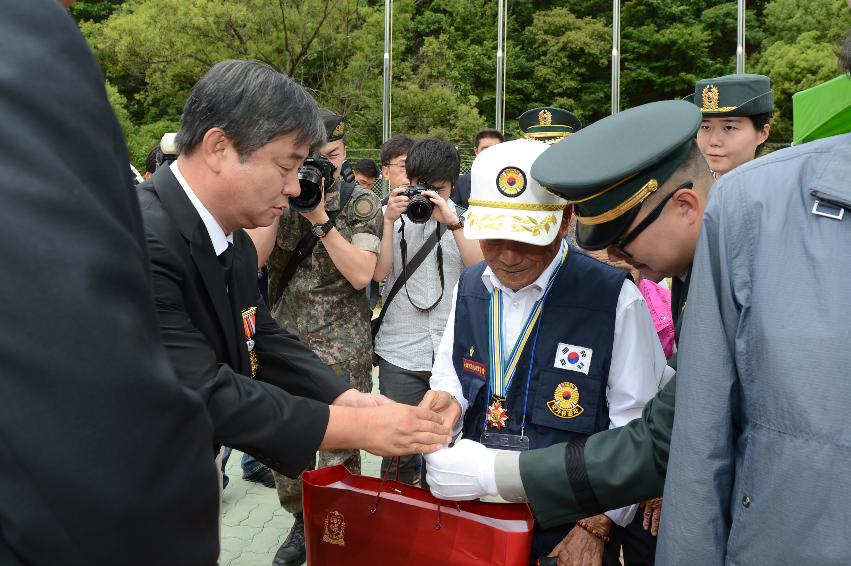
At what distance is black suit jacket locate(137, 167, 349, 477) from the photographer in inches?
72.1

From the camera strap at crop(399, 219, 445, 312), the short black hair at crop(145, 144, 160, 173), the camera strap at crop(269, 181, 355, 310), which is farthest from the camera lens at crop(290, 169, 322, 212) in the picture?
the short black hair at crop(145, 144, 160, 173)

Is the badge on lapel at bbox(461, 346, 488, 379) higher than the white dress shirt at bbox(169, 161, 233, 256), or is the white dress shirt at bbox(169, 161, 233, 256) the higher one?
the white dress shirt at bbox(169, 161, 233, 256)

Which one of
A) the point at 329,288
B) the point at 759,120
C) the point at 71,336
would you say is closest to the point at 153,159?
the point at 329,288

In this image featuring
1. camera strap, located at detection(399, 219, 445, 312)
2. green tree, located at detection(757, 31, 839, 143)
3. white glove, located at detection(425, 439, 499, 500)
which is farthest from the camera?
green tree, located at detection(757, 31, 839, 143)

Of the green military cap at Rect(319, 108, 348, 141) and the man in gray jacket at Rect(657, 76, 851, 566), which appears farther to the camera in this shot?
the green military cap at Rect(319, 108, 348, 141)

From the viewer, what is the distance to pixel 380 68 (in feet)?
87.7

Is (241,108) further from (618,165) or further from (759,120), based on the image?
(759,120)

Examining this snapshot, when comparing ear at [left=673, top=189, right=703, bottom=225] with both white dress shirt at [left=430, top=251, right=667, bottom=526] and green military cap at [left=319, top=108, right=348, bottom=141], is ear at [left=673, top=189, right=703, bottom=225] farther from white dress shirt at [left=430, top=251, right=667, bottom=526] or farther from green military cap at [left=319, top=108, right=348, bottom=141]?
green military cap at [left=319, top=108, right=348, bottom=141]

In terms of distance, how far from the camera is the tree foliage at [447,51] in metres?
25.6

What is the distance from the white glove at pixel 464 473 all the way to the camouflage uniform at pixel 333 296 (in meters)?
1.90

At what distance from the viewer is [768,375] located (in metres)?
1.23

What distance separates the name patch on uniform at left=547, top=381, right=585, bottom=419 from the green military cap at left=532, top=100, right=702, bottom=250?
415 mm

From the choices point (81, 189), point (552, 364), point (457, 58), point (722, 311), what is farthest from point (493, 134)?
point (457, 58)

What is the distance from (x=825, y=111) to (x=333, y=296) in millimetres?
2607
